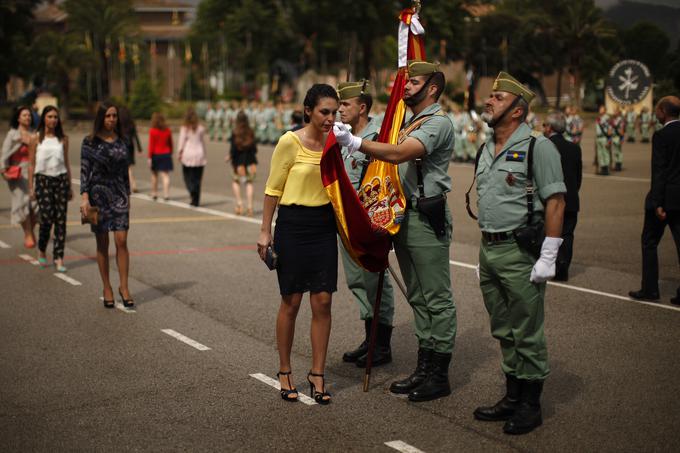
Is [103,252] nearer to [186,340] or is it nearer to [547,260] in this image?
[186,340]

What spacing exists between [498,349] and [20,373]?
3587 millimetres

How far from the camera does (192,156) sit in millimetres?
16562

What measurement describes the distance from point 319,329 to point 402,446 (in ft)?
3.43

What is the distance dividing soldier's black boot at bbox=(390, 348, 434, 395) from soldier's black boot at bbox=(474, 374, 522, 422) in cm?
65

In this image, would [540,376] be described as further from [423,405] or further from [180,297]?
[180,297]

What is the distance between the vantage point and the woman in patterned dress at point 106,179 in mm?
8508

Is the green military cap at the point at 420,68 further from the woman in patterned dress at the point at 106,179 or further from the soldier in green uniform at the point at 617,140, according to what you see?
the soldier in green uniform at the point at 617,140

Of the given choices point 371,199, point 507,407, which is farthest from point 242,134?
point 507,407

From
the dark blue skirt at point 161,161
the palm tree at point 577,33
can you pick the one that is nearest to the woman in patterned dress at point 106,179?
the dark blue skirt at point 161,161

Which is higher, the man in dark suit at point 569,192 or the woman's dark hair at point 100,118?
the woman's dark hair at point 100,118

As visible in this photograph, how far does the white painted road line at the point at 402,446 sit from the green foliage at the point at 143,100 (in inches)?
2392

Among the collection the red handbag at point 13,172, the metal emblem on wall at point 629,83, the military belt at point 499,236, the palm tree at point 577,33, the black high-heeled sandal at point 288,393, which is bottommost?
the black high-heeled sandal at point 288,393

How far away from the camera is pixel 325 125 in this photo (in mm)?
5660

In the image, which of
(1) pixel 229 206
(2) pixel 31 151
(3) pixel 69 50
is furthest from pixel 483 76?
(2) pixel 31 151
